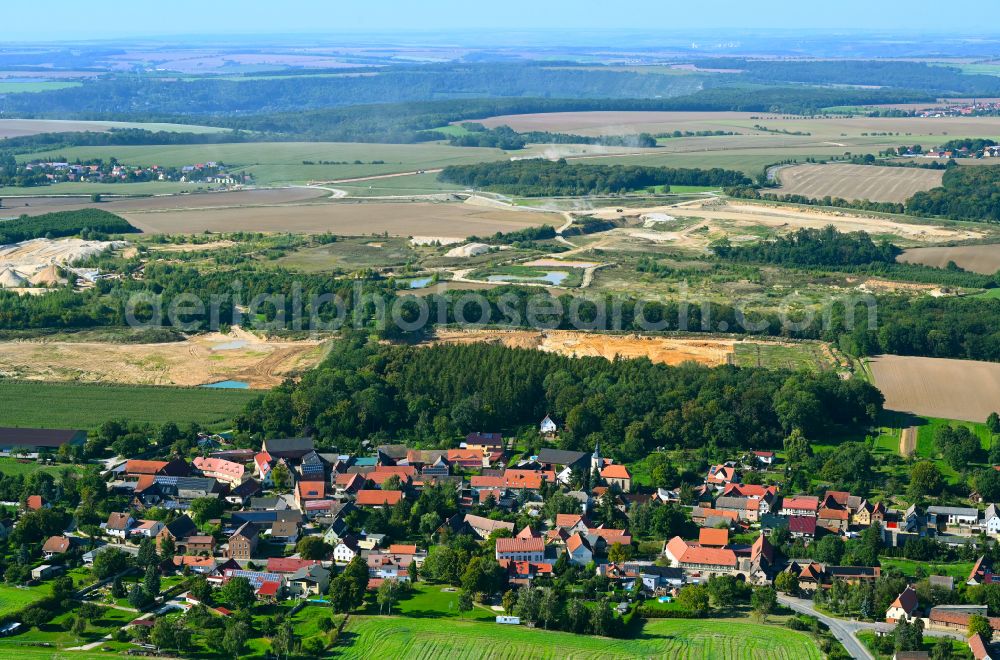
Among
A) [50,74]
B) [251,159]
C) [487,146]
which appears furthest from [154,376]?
[50,74]

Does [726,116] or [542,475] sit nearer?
[542,475]

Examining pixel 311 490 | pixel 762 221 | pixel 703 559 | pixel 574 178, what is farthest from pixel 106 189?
pixel 703 559

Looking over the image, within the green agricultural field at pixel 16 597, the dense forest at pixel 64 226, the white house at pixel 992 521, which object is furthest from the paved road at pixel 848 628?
the dense forest at pixel 64 226

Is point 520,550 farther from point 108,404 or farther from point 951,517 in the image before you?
point 108,404

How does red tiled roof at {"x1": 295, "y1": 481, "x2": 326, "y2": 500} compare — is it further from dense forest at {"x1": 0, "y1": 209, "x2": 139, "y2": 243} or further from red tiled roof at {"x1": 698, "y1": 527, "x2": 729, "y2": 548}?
dense forest at {"x1": 0, "y1": 209, "x2": 139, "y2": 243}

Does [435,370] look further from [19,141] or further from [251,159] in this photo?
[19,141]

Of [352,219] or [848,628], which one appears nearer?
[848,628]
